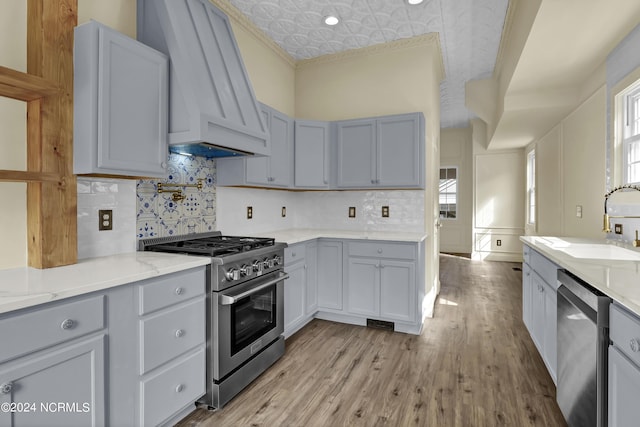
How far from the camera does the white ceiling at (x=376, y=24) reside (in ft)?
10.2

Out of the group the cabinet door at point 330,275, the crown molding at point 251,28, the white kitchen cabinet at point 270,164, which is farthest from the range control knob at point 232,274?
the crown molding at point 251,28

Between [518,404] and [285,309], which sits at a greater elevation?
[285,309]

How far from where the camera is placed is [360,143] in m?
3.65

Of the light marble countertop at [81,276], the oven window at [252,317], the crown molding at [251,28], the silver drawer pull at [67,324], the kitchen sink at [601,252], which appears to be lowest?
the oven window at [252,317]

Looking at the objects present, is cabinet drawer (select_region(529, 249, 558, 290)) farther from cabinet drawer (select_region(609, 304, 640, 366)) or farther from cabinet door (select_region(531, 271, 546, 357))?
cabinet drawer (select_region(609, 304, 640, 366))

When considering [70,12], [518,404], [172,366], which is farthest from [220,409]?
[70,12]

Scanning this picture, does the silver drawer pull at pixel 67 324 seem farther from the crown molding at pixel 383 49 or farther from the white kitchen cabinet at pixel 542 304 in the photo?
the crown molding at pixel 383 49

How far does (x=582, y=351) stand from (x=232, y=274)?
1.92 meters

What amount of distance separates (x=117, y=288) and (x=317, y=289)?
7.46 ft

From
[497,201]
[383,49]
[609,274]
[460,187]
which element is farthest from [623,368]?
[460,187]

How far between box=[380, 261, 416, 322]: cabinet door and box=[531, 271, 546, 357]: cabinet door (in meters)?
0.97

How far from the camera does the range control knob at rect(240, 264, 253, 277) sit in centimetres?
224

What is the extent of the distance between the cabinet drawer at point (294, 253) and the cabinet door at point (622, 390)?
2.20 metres

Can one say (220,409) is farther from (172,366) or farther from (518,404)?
(518,404)
